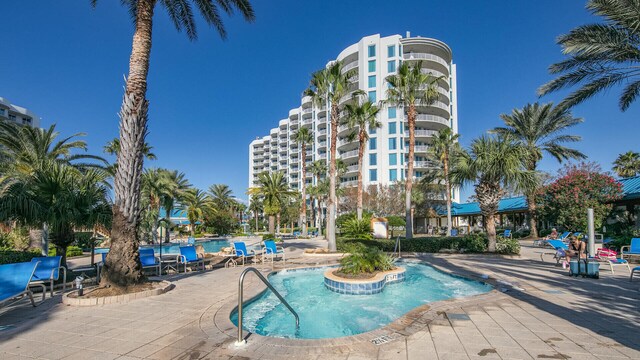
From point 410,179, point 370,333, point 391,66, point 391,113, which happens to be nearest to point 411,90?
point 410,179

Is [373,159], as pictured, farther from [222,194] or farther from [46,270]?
[46,270]

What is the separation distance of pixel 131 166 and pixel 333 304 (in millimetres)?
6191

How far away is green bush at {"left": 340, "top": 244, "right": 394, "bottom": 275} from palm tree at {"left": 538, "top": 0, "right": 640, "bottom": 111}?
980 cm

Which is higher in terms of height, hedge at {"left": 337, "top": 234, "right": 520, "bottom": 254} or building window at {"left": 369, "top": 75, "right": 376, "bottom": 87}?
building window at {"left": 369, "top": 75, "right": 376, "bottom": 87}

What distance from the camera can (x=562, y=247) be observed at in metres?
12.1

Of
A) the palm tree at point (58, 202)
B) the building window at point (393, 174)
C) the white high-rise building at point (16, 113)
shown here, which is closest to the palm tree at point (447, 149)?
the building window at point (393, 174)

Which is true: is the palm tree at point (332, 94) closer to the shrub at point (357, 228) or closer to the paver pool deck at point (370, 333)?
the shrub at point (357, 228)

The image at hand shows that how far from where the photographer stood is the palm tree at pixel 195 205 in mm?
39906

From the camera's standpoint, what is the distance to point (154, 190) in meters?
31.5

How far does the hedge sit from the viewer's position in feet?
51.0

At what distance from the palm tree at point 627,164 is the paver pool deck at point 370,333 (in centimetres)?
4254

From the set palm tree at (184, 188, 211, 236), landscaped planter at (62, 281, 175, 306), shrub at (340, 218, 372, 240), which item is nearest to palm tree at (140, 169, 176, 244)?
palm tree at (184, 188, 211, 236)

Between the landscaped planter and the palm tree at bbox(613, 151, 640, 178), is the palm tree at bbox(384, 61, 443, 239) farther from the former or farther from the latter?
the palm tree at bbox(613, 151, 640, 178)

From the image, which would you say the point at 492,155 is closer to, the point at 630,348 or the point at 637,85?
the point at 637,85
